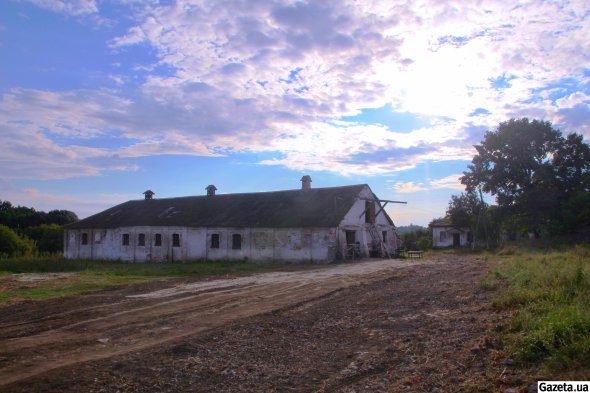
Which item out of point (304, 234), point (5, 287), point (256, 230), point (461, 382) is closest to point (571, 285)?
point (461, 382)

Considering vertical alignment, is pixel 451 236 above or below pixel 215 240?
below

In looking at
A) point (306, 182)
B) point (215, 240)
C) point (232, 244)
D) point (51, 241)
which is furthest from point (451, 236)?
point (51, 241)

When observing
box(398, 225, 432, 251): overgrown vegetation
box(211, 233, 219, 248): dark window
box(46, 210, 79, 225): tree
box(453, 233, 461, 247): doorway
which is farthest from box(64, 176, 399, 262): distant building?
box(46, 210, 79, 225): tree

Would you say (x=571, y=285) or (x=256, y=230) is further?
(x=256, y=230)

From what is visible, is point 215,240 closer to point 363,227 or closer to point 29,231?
point 363,227

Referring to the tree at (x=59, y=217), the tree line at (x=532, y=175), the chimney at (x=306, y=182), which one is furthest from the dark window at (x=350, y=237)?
the tree at (x=59, y=217)

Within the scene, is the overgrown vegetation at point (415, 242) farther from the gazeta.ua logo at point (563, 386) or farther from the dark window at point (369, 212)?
the gazeta.ua logo at point (563, 386)

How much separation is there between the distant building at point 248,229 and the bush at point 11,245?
2.94 metres

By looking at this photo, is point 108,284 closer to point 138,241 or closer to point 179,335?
point 179,335

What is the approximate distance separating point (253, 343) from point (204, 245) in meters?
23.0

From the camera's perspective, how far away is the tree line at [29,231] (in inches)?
1340

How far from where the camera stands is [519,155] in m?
33.8

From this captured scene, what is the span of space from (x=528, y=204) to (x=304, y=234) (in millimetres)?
18057

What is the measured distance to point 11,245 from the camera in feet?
111
